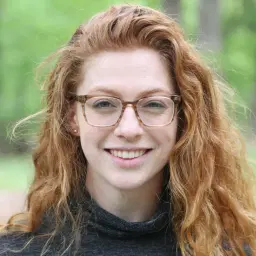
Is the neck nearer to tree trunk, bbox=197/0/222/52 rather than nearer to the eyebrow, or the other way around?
the eyebrow

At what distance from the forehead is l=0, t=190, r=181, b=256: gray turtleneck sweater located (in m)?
0.53

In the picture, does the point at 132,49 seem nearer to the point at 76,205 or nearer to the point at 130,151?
the point at 130,151

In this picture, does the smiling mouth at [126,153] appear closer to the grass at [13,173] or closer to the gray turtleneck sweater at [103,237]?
the gray turtleneck sweater at [103,237]

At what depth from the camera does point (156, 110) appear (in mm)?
2971

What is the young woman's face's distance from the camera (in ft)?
9.60

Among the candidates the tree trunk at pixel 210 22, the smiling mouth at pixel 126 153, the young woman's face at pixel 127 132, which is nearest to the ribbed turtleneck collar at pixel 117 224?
the young woman's face at pixel 127 132

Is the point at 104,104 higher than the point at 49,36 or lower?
lower

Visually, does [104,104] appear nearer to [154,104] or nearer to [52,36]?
[154,104]

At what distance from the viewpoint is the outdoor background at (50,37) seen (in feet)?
47.9

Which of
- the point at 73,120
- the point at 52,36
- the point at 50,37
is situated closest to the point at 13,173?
the point at 50,37

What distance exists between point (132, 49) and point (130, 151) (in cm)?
43

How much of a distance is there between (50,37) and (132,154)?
1402cm

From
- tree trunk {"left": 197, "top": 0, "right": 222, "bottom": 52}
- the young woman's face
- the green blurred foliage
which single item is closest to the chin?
the young woman's face

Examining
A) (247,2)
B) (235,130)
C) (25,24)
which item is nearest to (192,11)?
(247,2)
